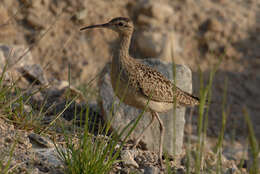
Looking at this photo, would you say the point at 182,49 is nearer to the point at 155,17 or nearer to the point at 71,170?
the point at 155,17

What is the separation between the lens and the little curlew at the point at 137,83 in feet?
13.7

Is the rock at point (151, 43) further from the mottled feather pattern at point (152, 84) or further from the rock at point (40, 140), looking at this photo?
→ the rock at point (40, 140)

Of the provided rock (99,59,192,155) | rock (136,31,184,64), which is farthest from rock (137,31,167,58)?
rock (99,59,192,155)

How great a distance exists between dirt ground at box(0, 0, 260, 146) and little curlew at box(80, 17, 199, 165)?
3395 millimetres

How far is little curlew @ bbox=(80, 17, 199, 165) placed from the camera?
4.17 m

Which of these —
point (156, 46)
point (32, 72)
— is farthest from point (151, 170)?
point (156, 46)

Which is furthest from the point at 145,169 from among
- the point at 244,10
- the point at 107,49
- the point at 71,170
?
the point at 244,10

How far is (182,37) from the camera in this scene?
30.7 feet

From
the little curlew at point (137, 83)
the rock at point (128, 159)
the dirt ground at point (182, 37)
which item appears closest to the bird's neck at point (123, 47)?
the little curlew at point (137, 83)

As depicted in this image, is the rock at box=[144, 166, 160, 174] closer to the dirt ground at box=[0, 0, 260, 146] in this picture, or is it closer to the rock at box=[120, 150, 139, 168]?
the rock at box=[120, 150, 139, 168]

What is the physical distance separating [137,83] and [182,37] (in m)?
5.33

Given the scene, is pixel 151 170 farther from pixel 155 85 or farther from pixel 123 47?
pixel 123 47

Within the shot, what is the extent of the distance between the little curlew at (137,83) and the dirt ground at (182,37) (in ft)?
11.1

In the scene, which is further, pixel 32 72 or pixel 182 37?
pixel 182 37
